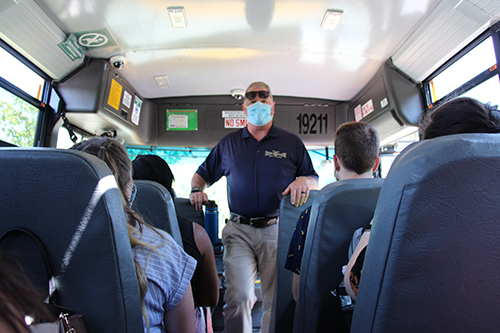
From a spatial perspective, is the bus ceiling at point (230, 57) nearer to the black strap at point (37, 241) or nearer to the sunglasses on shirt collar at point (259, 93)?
the sunglasses on shirt collar at point (259, 93)

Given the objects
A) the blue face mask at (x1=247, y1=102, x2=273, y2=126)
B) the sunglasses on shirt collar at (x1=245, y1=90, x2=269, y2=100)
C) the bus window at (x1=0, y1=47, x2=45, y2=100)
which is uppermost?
the bus window at (x1=0, y1=47, x2=45, y2=100)

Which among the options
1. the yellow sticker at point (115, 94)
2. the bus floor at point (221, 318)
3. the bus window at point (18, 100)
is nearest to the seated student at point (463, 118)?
the bus floor at point (221, 318)

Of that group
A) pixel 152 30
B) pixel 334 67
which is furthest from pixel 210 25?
pixel 334 67

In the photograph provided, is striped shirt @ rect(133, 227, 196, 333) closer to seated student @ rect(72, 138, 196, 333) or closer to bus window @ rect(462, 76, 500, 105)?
seated student @ rect(72, 138, 196, 333)

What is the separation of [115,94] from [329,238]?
289 centimetres

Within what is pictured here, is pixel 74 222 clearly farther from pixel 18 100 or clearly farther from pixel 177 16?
pixel 18 100

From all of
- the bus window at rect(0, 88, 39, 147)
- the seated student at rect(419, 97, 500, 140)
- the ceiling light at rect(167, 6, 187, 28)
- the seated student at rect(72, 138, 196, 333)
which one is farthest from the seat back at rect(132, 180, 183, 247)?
the bus window at rect(0, 88, 39, 147)

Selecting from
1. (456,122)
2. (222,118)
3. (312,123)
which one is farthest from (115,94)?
(456,122)

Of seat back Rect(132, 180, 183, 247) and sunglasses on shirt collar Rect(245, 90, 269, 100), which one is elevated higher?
sunglasses on shirt collar Rect(245, 90, 269, 100)

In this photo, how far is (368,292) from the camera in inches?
25.8

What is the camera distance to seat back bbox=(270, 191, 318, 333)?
191cm

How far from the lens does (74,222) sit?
64cm

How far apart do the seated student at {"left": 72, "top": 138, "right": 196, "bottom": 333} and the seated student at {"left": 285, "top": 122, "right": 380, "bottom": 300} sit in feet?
2.09

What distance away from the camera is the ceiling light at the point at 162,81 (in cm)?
345
